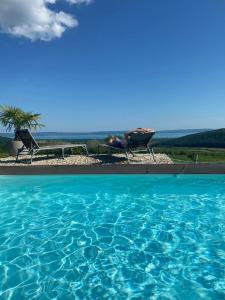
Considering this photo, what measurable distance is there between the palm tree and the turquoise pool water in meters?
5.68

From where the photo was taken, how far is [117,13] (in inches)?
557

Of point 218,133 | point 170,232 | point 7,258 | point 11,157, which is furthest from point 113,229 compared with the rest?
point 218,133

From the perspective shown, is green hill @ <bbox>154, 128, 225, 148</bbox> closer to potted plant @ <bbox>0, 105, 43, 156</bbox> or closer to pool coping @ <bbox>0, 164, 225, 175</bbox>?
→ potted plant @ <bbox>0, 105, 43, 156</bbox>

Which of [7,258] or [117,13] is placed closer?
[7,258]

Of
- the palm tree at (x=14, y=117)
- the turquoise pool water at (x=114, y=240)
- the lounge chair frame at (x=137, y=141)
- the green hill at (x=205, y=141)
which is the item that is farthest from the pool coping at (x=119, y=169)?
the green hill at (x=205, y=141)

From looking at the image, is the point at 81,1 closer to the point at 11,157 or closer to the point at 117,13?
the point at 117,13

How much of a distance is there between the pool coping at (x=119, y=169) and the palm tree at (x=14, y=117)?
4.98 meters

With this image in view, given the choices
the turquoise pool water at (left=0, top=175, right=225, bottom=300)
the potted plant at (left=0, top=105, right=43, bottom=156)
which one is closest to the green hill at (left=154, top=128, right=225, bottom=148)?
the potted plant at (left=0, top=105, right=43, bottom=156)

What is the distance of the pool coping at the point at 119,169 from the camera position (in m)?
7.31

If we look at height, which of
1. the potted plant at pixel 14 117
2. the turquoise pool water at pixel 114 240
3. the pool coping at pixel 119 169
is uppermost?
the potted plant at pixel 14 117

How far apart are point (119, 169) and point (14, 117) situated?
6.43 metres

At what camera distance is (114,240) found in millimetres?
3959

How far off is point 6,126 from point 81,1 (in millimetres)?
6084

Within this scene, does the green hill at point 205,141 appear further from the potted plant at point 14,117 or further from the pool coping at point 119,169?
the pool coping at point 119,169
